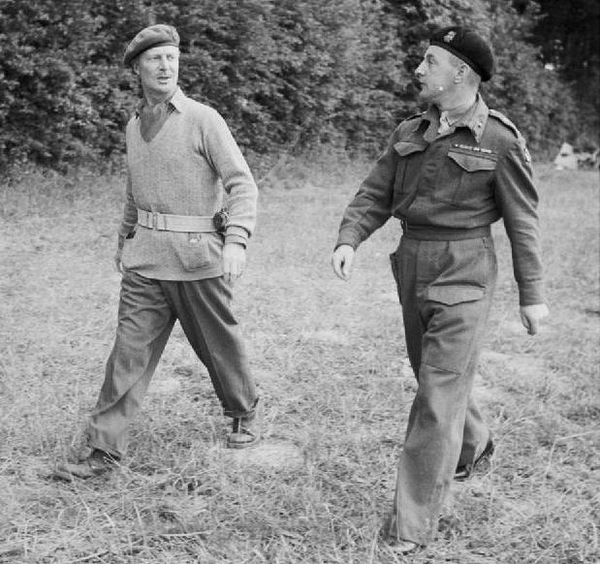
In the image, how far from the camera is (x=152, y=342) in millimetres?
3836

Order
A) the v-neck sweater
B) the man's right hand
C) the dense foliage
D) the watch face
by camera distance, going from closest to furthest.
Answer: the man's right hand → the v-neck sweater → the watch face → the dense foliage

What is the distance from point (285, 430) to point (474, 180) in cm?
164

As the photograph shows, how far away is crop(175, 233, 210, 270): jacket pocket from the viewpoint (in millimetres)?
3736

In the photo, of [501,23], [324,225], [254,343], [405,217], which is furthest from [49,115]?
[501,23]

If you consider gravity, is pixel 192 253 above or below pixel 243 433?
above

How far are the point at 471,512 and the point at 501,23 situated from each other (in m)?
18.1

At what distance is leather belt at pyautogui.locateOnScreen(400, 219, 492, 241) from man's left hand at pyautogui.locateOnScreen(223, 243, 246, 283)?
68 centimetres

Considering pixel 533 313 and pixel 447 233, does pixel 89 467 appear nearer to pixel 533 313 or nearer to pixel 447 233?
pixel 447 233

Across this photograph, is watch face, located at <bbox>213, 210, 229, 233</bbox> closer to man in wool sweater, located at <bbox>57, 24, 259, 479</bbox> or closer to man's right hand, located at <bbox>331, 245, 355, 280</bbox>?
man in wool sweater, located at <bbox>57, 24, 259, 479</bbox>

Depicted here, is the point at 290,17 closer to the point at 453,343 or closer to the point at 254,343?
the point at 254,343

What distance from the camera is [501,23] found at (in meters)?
20.1

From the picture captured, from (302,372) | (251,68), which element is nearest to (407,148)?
(302,372)

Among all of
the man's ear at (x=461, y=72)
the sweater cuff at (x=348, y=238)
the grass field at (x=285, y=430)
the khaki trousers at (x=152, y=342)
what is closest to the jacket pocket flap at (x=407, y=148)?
the man's ear at (x=461, y=72)

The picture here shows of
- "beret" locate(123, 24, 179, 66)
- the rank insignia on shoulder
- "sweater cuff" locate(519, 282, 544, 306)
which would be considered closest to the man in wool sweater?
"beret" locate(123, 24, 179, 66)
